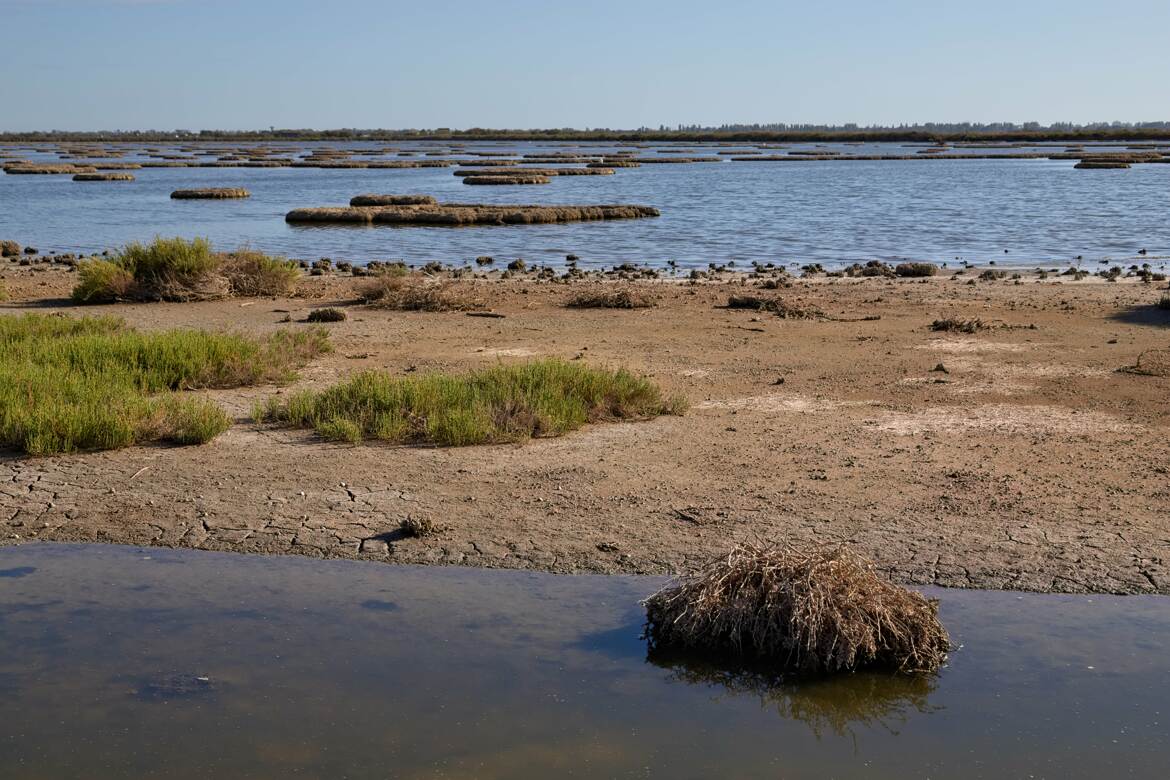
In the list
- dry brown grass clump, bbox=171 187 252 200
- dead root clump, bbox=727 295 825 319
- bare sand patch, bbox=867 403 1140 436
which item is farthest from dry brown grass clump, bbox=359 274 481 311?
dry brown grass clump, bbox=171 187 252 200

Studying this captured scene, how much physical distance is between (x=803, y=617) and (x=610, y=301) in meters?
12.8

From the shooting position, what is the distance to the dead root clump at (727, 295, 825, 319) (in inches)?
683

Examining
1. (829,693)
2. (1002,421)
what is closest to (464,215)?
(1002,421)

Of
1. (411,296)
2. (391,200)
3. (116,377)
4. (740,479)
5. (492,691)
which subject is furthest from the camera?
(391,200)

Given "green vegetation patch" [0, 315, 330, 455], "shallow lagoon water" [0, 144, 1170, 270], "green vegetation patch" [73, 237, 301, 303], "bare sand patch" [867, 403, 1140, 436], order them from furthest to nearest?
"shallow lagoon water" [0, 144, 1170, 270], "green vegetation patch" [73, 237, 301, 303], "bare sand patch" [867, 403, 1140, 436], "green vegetation patch" [0, 315, 330, 455]

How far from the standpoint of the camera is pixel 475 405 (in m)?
10.5

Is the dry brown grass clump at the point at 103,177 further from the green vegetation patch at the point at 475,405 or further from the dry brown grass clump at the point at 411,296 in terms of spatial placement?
the green vegetation patch at the point at 475,405

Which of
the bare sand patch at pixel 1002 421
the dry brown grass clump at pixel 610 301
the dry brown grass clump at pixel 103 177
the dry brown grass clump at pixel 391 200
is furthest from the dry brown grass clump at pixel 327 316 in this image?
the dry brown grass clump at pixel 103 177

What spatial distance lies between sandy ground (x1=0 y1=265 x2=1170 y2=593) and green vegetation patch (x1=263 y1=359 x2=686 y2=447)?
0.21 m

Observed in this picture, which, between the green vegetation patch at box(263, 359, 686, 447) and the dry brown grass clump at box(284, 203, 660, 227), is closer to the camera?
the green vegetation patch at box(263, 359, 686, 447)

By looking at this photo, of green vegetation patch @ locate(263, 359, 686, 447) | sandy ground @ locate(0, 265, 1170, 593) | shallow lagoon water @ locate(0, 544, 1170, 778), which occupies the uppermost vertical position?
green vegetation patch @ locate(263, 359, 686, 447)

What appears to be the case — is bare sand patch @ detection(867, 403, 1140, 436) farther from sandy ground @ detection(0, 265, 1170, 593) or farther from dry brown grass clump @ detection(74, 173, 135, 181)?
dry brown grass clump @ detection(74, 173, 135, 181)

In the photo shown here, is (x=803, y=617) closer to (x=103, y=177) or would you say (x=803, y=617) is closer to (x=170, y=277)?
(x=170, y=277)

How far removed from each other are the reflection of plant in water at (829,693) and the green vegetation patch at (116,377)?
544 cm
